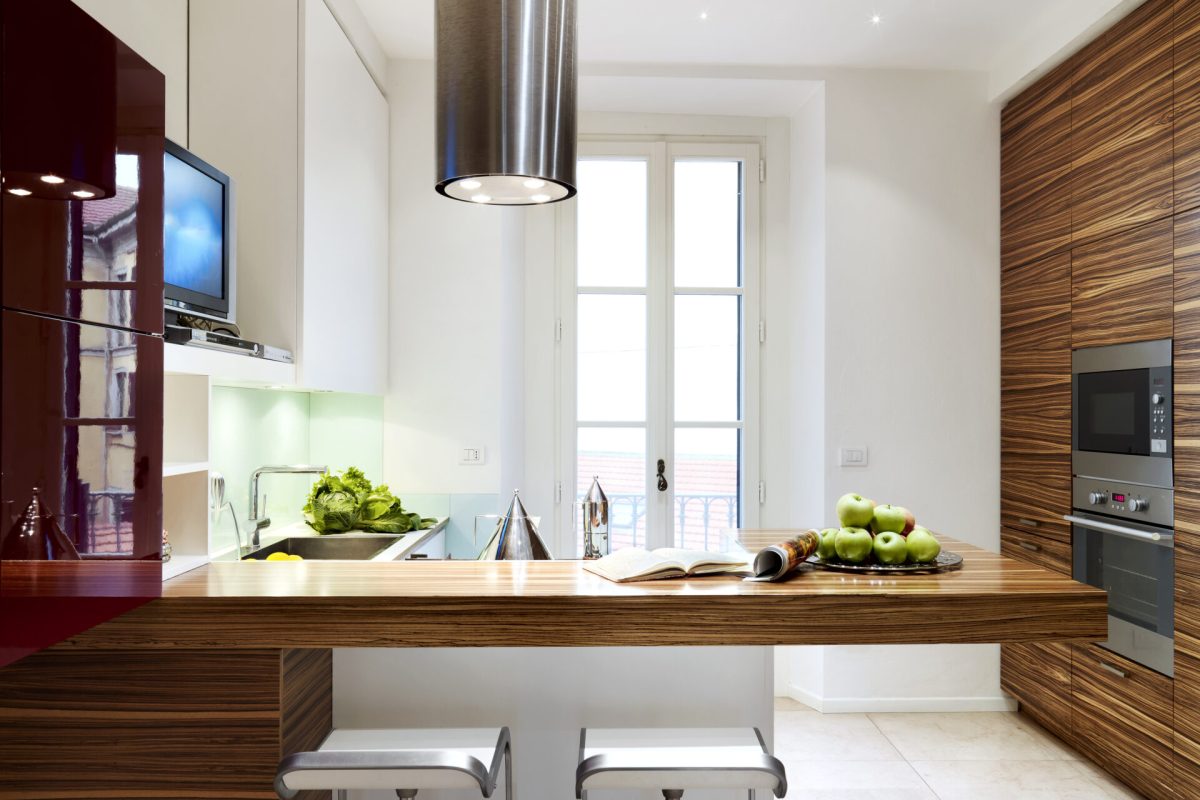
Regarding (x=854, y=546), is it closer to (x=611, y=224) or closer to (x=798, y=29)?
(x=798, y=29)

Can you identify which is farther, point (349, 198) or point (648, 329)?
point (648, 329)

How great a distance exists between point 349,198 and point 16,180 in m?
2.03

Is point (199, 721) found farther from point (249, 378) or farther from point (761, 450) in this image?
A: point (761, 450)

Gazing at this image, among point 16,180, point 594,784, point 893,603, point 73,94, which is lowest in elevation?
point 594,784

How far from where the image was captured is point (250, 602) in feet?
→ 4.74

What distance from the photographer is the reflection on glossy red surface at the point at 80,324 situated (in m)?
1.08

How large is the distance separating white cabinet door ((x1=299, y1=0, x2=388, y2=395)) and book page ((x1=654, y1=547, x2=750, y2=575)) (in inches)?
55.2

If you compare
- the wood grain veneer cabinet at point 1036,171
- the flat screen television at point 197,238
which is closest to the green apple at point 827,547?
the flat screen television at point 197,238

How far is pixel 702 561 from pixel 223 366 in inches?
45.2

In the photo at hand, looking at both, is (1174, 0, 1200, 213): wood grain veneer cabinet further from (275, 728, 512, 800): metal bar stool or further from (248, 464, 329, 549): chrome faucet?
(248, 464, 329, 549): chrome faucet

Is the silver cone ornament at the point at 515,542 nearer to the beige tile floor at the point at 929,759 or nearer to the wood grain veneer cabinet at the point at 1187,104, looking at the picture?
the beige tile floor at the point at 929,759

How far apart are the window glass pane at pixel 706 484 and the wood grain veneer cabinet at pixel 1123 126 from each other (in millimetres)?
1742

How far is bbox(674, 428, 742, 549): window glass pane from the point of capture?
14.1ft

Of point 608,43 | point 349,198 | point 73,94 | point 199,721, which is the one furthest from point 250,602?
point 608,43
